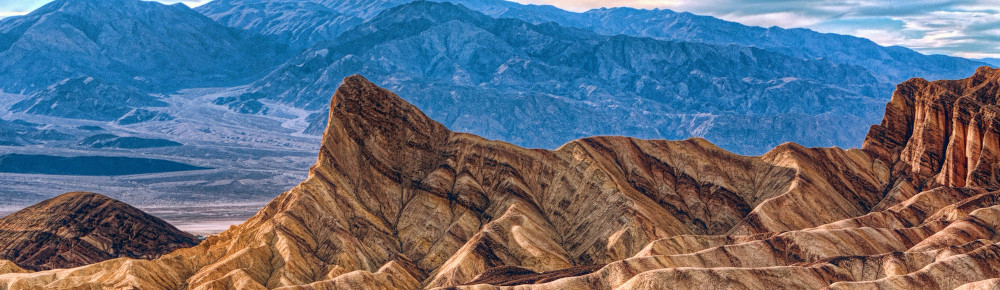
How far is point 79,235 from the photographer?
13688cm

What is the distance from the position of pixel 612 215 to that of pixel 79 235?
6943 cm

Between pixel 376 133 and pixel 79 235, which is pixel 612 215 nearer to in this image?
pixel 376 133

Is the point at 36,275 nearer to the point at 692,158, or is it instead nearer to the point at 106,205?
the point at 106,205

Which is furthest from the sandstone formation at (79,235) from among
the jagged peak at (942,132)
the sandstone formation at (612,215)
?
the jagged peak at (942,132)

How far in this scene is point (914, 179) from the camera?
130500 mm

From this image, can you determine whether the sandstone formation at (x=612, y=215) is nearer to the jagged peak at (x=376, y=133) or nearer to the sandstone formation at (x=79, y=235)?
the jagged peak at (x=376, y=133)

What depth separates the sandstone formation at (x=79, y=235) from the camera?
13288cm

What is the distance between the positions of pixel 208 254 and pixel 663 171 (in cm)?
5609

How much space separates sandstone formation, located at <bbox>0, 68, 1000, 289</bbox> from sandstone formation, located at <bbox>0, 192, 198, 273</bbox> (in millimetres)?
29143

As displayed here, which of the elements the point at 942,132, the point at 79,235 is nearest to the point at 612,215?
the point at 942,132

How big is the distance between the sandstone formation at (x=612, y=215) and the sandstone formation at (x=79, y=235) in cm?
2914

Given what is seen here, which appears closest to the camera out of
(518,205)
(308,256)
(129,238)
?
(308,256)

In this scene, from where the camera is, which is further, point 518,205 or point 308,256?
point 518,205

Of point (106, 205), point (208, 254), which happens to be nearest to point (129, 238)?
point (106, 205)
